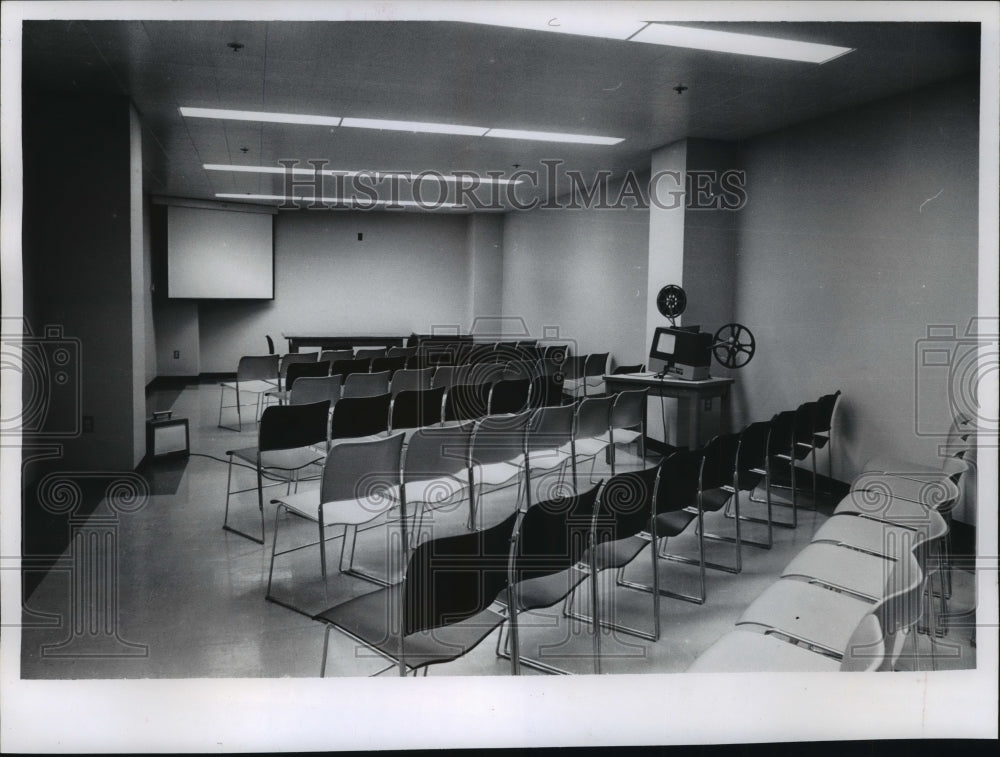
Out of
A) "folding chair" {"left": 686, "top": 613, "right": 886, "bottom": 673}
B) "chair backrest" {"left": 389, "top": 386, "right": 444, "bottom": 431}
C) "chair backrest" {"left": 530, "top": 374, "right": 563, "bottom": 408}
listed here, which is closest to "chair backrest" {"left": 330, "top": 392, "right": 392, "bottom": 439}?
"chair backrest" {"left": 389, "top": 386, "right": 444, "bottom": 431}

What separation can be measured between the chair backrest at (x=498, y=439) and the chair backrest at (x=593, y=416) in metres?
0.47

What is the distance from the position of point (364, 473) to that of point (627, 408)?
2530mm

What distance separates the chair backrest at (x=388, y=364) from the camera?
25.8ft

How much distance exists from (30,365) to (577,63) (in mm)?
3941

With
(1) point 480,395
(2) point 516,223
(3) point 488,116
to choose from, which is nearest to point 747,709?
(1) point 480,395

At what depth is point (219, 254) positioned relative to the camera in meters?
11.8

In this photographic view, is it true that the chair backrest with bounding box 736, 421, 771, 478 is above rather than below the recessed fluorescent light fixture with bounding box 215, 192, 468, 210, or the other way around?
below

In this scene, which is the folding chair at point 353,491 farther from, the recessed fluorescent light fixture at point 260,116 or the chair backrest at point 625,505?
the recessed fluorescent light fixture at point 260,116

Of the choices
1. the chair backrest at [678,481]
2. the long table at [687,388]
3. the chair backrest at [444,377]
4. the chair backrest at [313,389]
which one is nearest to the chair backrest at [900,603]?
the chair backrest at [678,481]

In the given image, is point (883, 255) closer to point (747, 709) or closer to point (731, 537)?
point (731, 537)

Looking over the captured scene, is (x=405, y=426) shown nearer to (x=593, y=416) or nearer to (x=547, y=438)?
(x=547, y=438)

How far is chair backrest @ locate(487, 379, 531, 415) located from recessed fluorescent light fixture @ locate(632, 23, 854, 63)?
2887 mm

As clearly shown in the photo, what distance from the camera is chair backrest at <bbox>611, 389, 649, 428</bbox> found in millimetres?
5305

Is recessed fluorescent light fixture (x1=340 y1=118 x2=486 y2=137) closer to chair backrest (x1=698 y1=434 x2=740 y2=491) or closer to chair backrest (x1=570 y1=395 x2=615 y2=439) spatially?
chair backrest (x1=570 y1=395 x2=615 y2=439)
